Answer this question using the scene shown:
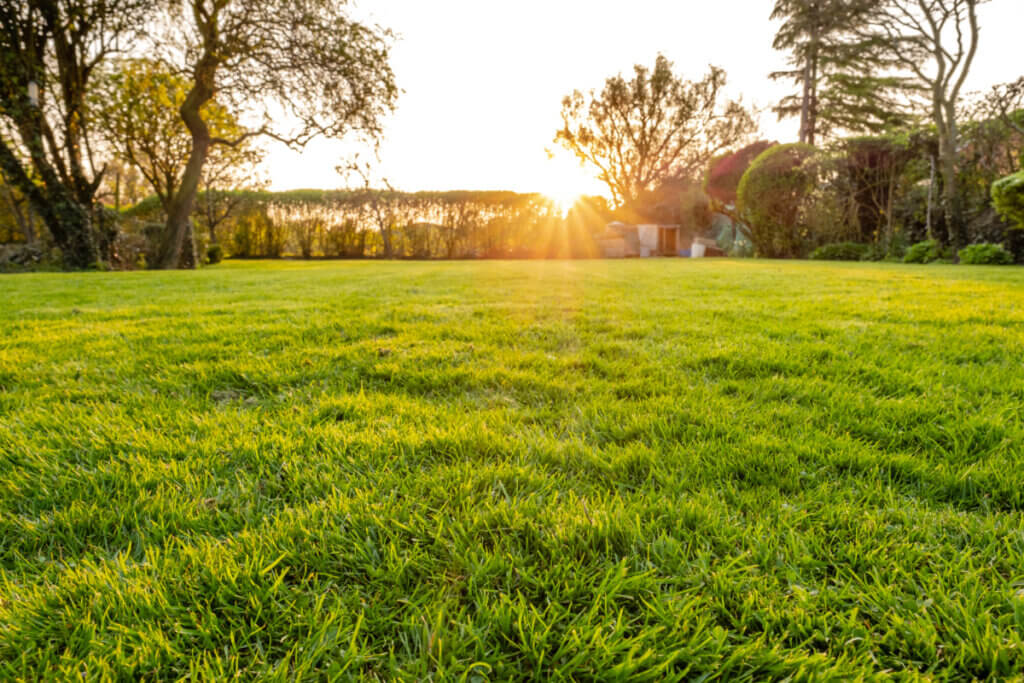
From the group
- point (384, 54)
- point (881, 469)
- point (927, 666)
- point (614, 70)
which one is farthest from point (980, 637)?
point (614, 70)

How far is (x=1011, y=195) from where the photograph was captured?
26.6 feet

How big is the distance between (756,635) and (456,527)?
2.30 ft

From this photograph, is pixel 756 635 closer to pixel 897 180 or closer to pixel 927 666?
pixel 927 666

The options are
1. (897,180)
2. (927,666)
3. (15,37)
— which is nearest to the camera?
(927,666)

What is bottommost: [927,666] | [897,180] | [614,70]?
[927,666]

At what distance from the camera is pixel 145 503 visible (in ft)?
4.29

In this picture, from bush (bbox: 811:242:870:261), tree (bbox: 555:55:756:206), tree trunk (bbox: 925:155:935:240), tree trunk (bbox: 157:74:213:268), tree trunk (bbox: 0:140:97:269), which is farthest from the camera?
tree (bbox: 555:55:756:206)

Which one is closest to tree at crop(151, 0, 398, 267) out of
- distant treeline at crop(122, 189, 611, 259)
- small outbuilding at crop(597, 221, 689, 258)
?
distant treeline at crop(122, 189, 611, 259)

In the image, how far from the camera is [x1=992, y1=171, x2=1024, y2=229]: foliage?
794 cm

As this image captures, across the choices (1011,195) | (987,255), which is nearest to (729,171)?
(987,255)

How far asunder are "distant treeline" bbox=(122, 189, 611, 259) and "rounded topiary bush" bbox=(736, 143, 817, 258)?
6245 millimetres

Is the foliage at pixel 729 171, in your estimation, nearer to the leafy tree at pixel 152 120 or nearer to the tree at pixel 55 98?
the leafy tree at pixel 152 120

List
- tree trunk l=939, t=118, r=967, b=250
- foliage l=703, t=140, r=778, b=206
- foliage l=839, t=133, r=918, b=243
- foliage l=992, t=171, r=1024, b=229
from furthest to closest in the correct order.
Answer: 1. foliage l=703, t=140, r=778, b=206
2. foliage l=839, t=133, r=918, b=243
3. tree trunk l=939, t=118, r=967, b=250
4. foliage l=992, t=171, r=1024, b=229

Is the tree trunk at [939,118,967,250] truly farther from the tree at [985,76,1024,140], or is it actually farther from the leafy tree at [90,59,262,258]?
the leafy tree at [90,59,262,258]
